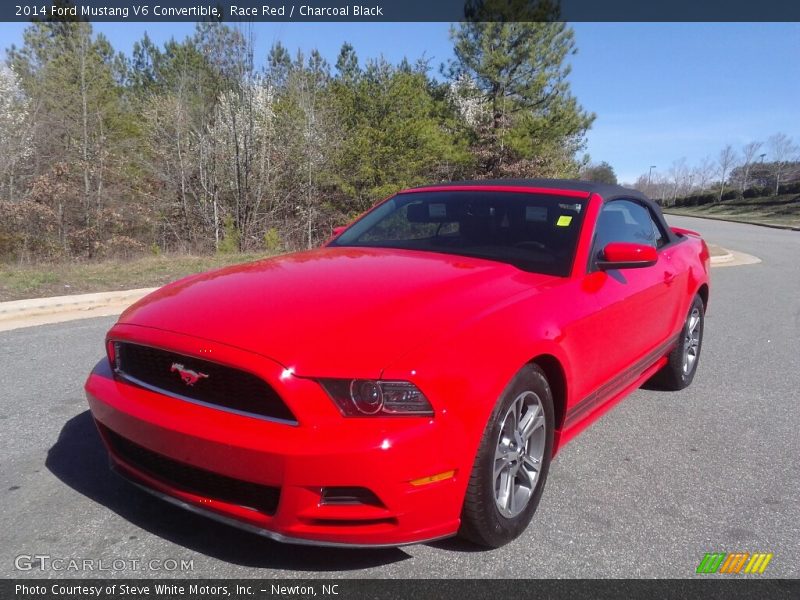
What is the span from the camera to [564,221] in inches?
133

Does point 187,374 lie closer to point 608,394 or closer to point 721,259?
point 608,394

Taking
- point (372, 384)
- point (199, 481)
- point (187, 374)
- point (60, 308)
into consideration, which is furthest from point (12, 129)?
point (372, 384)

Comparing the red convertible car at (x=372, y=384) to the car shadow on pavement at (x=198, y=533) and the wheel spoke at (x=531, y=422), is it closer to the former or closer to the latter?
the wheel spoke at (x=531, y=422)

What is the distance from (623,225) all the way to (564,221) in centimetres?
72

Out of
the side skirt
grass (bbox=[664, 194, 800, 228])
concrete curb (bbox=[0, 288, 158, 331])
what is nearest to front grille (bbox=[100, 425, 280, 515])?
the side skirt

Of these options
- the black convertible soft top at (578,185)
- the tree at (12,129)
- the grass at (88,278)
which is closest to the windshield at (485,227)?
the black convertible soft top at (578,185)

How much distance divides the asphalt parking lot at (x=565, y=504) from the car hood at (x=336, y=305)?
2.81 feet

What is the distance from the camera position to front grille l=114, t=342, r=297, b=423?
2102mm

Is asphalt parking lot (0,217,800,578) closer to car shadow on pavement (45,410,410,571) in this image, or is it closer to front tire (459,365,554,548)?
car shadow on pavement (45,410,410,571)

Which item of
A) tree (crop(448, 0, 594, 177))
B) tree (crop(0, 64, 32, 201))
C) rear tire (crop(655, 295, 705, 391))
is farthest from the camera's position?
tree (crop(448, 0, 594, 177))

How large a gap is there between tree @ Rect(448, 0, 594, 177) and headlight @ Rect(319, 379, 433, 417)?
955 inches

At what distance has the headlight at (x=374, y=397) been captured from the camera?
205 centimetres

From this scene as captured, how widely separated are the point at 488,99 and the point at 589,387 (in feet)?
81.9

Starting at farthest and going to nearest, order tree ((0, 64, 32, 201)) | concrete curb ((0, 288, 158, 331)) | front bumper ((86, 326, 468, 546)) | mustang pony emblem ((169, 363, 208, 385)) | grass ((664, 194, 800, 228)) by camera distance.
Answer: grass ((664, 194, 800, 228))
tree ((0, 64, 32, 201))
concrete curb ((0, 288, 158, 331))
mustang pony emblem ((169, 363, 208, 385))
front bumper ((86, 326, 468, 546))
